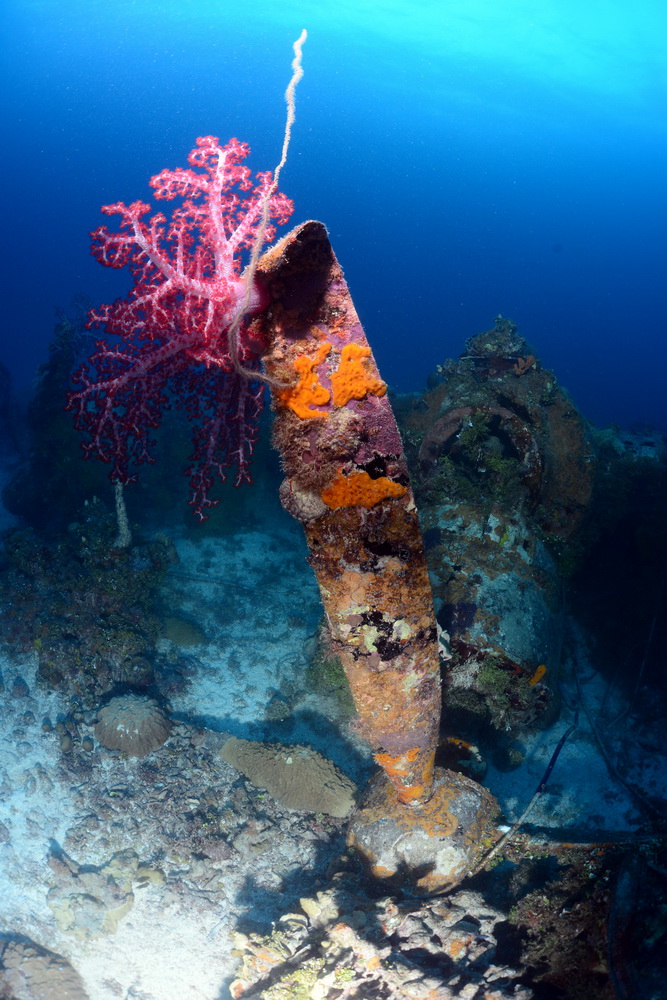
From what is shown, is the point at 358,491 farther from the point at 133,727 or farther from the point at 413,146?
the point at 413,146

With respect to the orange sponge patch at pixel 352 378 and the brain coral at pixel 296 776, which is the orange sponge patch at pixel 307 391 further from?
the brain coral at pixel 296 776

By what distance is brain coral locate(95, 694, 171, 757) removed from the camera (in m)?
6.50

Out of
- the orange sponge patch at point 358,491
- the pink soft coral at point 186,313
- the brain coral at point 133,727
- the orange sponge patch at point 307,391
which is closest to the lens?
the orange sponge patch at point 307,391

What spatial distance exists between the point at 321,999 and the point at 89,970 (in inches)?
148

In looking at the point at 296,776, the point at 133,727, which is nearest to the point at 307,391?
the point at 296,776

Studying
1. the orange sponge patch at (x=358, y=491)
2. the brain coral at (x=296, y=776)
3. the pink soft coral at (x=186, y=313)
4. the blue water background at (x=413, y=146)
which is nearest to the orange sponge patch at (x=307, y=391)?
A: the orange sponge patch at (x=358, y=491)

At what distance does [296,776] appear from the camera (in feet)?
19.4

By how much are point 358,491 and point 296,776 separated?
4.87m

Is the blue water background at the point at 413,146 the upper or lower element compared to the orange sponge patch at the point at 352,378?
upper

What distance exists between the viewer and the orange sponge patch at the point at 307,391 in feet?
7.89

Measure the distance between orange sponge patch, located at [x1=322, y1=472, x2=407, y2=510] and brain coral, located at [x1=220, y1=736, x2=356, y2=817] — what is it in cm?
472

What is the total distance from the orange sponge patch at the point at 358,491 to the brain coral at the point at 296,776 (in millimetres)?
4724

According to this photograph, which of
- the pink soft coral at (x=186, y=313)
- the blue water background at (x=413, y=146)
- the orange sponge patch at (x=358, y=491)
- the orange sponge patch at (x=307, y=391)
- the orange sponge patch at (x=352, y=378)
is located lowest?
the orange sponge patch at (x=358, y=491)

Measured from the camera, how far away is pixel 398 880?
4.24 metres
